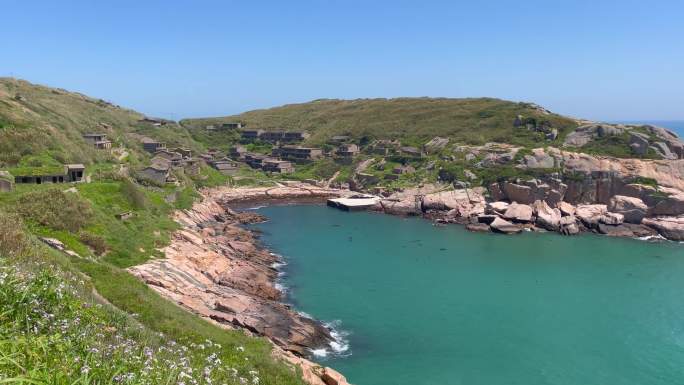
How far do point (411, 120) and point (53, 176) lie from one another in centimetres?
9038

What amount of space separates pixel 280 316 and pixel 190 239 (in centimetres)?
1923

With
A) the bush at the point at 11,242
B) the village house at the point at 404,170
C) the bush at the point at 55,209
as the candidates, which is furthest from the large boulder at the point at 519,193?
the bush at the point at 11,242

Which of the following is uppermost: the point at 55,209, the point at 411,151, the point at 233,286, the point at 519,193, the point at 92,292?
the point at 411,151

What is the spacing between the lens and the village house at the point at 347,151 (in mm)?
112750

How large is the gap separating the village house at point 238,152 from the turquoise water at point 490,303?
52956 millimetres

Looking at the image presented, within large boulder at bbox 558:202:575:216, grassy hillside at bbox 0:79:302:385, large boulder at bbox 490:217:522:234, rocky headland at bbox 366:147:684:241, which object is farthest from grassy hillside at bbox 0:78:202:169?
large boulder at bbox 558:202:575:216

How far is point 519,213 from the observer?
73.4 metres

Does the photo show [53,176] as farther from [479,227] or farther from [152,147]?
[479,227]

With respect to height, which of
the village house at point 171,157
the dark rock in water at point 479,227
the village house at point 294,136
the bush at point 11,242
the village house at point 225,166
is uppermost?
the village house at point 294,136

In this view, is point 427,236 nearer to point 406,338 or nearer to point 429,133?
point 406,338

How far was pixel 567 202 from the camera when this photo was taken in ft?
257

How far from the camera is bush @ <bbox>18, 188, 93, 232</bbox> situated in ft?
123

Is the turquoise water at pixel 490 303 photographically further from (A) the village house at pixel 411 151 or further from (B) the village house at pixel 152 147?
(B) the village house at pixel 152 147

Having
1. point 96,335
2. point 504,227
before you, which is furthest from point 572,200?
point 96,335
